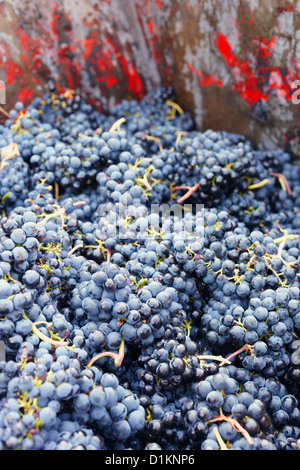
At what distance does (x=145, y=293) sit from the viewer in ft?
3.35

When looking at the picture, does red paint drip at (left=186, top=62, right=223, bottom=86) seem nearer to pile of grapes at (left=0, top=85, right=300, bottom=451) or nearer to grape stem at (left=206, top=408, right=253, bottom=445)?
pile of grapes at (left=0, top=85, right=300, bottom=451)

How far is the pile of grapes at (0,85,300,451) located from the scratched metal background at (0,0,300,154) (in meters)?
0.18

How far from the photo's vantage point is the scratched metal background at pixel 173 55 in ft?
4.77

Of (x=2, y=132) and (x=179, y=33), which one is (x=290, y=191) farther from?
(x=2, y=132)

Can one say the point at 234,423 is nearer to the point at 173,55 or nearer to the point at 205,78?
the point at 205,78

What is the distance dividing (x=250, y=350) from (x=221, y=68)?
110 centimetres

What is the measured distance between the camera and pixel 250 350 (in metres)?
1.04

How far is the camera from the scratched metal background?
1.45 meters

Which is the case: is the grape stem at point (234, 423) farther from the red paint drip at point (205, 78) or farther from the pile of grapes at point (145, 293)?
the red paint drip at point (205, 78)

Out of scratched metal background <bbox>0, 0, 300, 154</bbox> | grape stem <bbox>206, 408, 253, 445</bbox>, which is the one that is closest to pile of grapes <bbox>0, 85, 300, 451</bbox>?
grape stem <bbox>206, 408, 253, 445</bbox>

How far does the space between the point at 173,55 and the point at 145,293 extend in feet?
3.81

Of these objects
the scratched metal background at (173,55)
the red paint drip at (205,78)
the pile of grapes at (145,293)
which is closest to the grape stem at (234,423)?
the pile of grapes at (145,293)

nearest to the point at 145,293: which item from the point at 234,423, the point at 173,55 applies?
the point at 234,423
